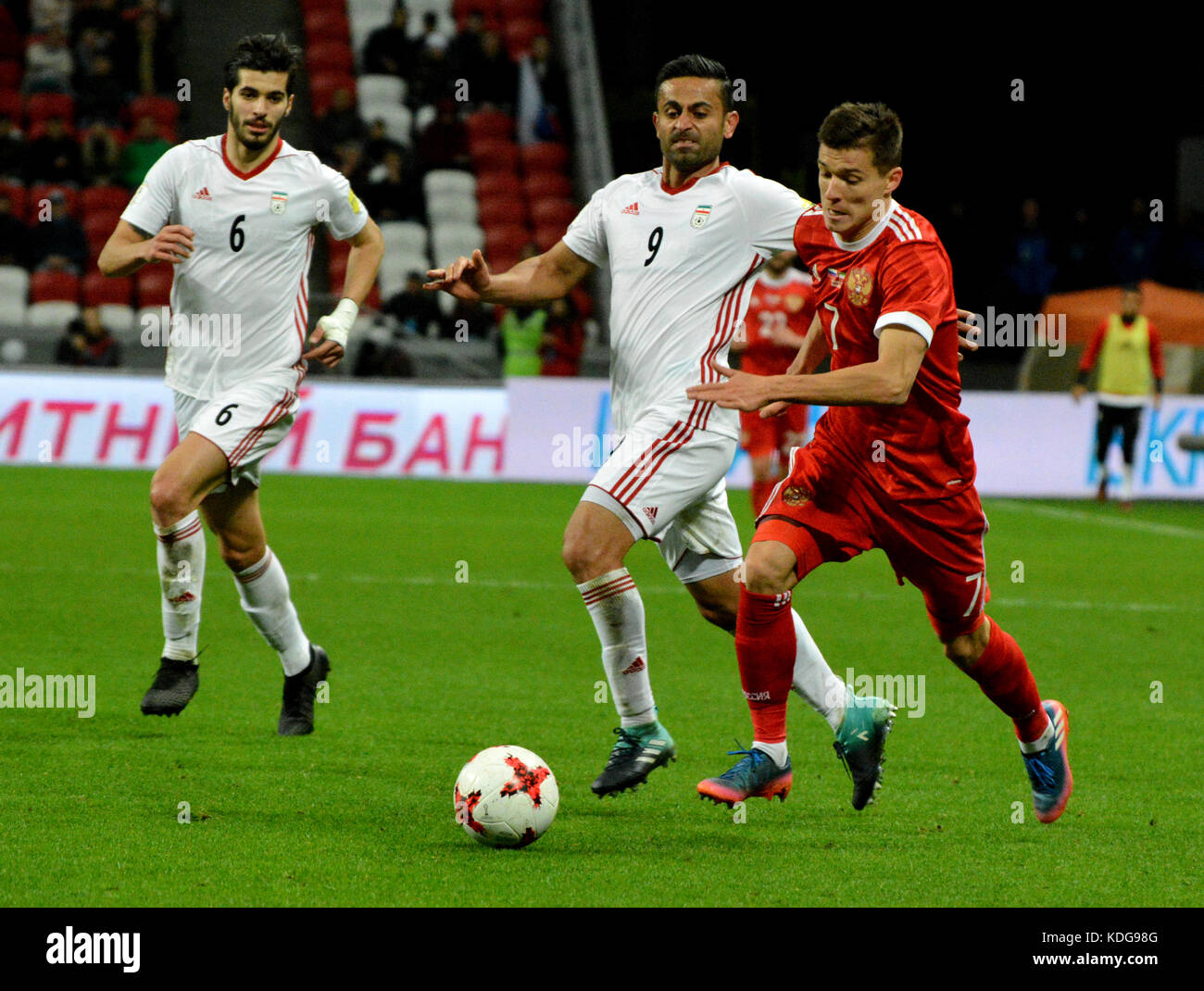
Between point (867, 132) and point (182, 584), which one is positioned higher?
point (867, 132)

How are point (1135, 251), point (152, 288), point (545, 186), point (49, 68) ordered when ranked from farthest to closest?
1. point (545, 186)
2. point (1135, 251)
3. point (49, 68)
4. point (152, 288)

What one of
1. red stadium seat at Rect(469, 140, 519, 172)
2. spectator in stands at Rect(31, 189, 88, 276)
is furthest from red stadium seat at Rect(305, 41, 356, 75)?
spectator in stands at Rect(31, 189, 88, 276)

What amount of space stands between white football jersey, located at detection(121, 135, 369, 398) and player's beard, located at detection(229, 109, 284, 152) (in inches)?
3.4

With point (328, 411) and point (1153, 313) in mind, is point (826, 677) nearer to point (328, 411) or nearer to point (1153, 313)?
point (328, 411)

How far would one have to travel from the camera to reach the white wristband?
20.0 ft

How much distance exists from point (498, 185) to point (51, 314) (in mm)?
6245

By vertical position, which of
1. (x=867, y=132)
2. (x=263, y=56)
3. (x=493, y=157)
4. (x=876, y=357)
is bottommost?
(x=876, y=357)

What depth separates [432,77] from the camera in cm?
2184

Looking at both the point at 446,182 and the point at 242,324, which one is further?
Answer: the point at 446,182

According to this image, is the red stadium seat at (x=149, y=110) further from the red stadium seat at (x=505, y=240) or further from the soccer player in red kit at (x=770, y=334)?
the soccer player in red kit at (x=770, y=334)

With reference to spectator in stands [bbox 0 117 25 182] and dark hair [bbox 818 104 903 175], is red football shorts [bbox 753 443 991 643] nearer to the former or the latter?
dark hair [bbox 818 104 903 175]

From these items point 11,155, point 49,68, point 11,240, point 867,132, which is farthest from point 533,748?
point 49,68

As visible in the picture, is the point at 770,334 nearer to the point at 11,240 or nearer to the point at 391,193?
the point at 391,193
